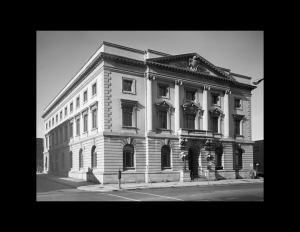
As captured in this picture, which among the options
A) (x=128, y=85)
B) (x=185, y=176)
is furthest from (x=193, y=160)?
(x=128, y=85)

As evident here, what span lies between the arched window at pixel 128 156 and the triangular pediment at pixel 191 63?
10.0 m

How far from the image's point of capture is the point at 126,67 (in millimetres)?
32344

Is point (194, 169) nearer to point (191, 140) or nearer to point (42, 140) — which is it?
point (191, 140)

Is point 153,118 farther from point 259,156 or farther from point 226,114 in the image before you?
point 259,156

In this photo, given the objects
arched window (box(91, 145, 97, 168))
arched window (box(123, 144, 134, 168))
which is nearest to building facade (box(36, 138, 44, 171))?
arched window (box(91, 145, 97, 168))

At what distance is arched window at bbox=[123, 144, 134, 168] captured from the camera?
31442 millimetres

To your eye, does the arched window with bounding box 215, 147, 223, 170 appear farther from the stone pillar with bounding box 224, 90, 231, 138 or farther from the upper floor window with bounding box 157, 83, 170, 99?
the upper floor window with bounding box 157, 83, 170, 99

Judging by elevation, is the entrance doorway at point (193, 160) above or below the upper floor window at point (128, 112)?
below

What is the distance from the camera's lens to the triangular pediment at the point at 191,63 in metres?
34.2

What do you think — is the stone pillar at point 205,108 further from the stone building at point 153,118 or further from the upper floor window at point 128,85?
the upper floor window at point 128,85

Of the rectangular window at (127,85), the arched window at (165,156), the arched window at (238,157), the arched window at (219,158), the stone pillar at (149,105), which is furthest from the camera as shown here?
the arched window at (238,157)

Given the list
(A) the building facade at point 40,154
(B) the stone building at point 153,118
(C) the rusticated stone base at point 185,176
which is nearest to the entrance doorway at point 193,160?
(B) the stone building at point 153,118

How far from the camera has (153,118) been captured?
33.2 metres
